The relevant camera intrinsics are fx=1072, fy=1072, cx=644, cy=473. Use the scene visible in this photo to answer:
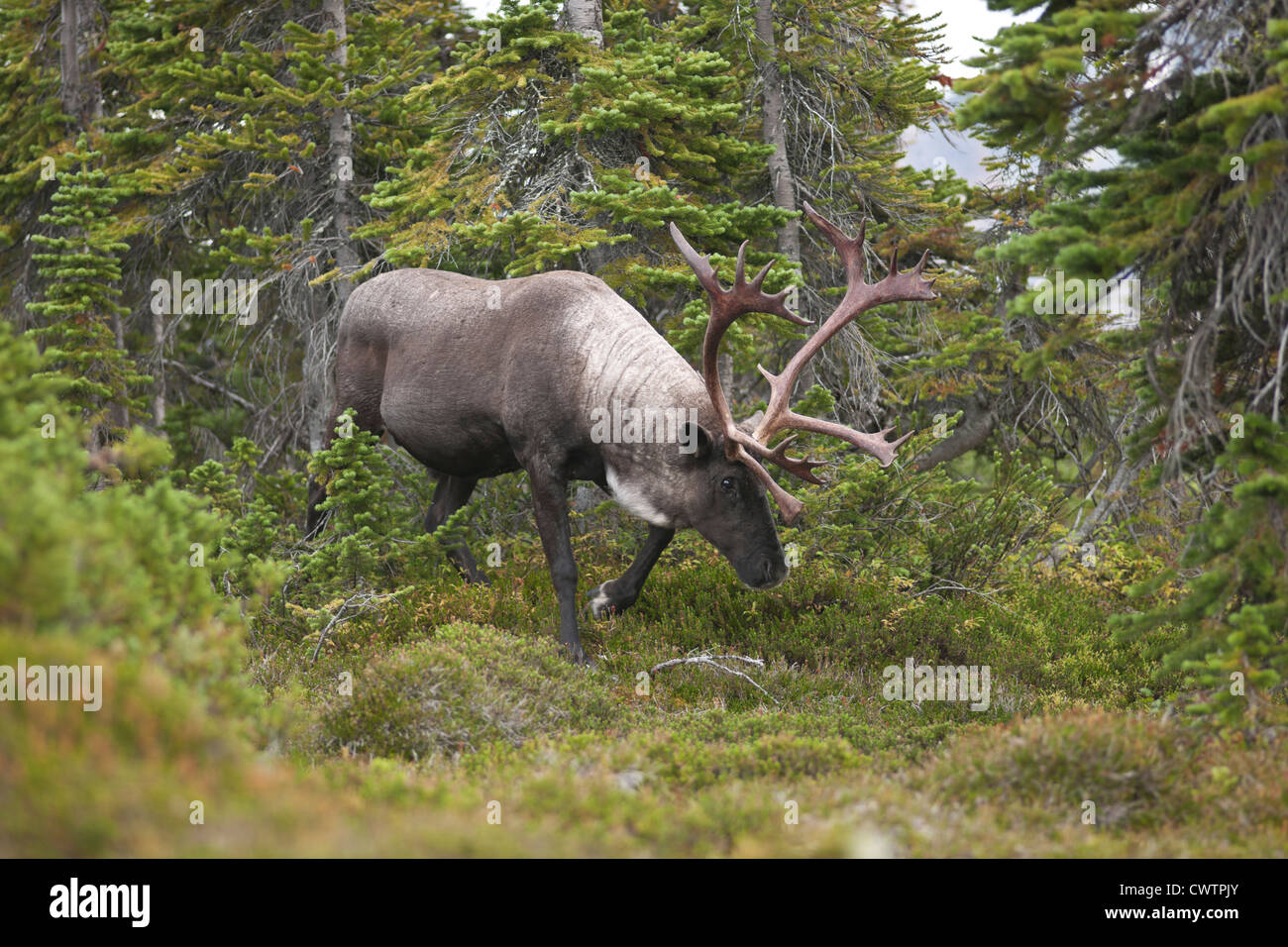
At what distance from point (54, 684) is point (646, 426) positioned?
16.5 ft

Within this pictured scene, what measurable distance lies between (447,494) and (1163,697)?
620 centimetres

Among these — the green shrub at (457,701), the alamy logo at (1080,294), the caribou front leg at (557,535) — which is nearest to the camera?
the alamy logo at (1080,294)

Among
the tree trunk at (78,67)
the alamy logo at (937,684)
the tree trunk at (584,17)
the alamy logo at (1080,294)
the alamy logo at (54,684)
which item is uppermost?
the tree trunk at (78,67)

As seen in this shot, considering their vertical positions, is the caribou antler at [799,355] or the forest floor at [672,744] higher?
the caribou antler at [799,355]

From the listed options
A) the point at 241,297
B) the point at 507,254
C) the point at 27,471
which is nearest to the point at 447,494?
the point at 507,254

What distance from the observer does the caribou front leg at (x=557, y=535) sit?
26.6 feet

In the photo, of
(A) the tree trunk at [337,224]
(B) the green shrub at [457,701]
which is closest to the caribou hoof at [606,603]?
(B) the green shrub at [457,701]

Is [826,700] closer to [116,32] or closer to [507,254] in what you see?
[507,254]

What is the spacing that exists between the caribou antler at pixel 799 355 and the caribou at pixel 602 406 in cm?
1

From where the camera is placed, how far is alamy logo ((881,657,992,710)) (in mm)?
7719

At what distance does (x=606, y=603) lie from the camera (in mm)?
8625

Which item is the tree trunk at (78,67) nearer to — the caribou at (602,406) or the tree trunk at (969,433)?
the caribou at (602,406)

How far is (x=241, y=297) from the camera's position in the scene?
37.9 feet

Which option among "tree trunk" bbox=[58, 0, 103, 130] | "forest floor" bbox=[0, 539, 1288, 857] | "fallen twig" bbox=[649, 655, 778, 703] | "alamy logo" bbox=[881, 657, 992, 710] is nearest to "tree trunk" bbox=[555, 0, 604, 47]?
"forest floor" bbox=[0, 539, 1288, 857]
